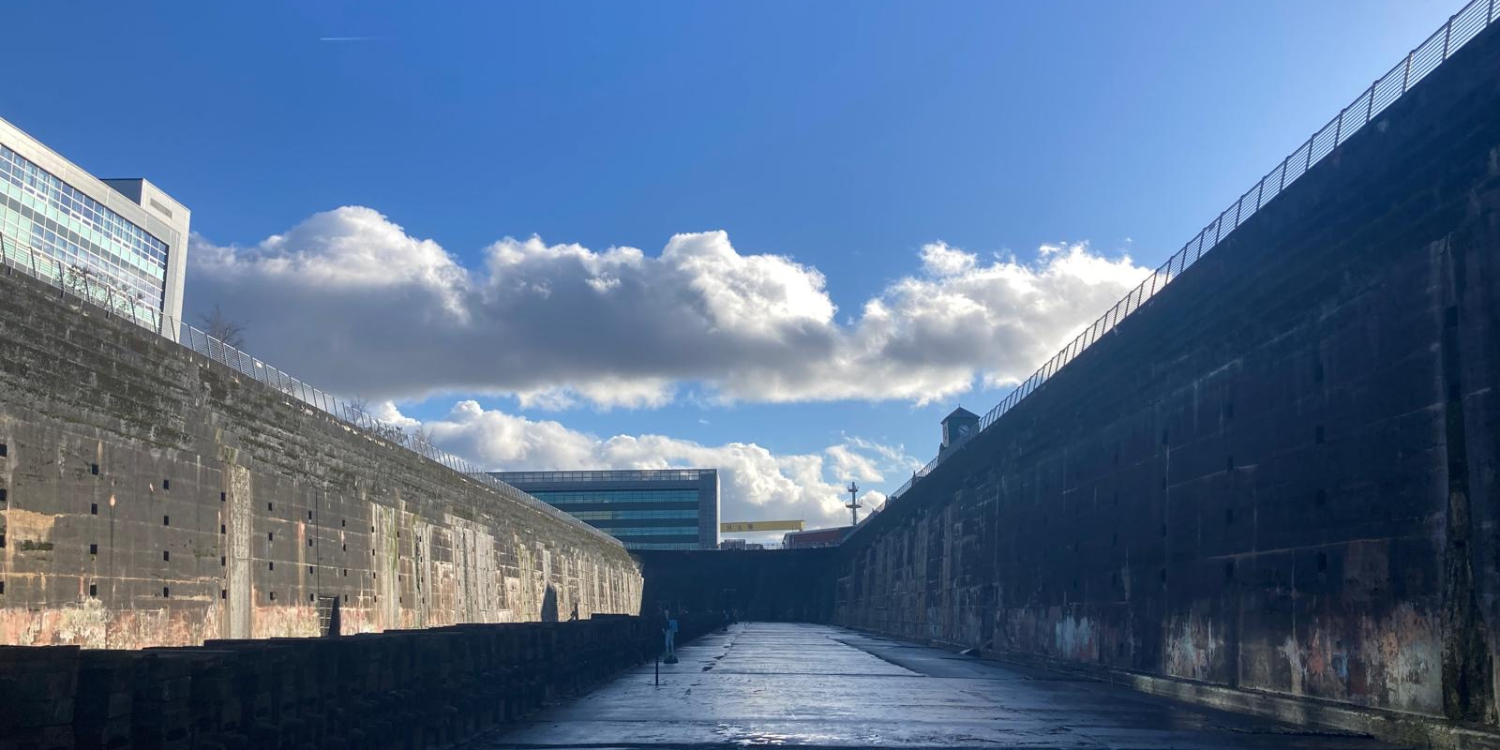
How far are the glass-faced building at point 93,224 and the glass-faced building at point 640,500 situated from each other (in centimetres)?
6547

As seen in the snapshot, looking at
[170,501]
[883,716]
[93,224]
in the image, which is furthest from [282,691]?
[93,224]

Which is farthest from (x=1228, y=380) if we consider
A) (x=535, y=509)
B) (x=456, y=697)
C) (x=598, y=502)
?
(x=598, y=502)

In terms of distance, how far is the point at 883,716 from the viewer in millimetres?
20391

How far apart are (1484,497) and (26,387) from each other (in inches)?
1088

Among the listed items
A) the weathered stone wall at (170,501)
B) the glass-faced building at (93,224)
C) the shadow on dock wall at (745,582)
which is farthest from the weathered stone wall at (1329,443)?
the shadow on dock wall at (745,582)

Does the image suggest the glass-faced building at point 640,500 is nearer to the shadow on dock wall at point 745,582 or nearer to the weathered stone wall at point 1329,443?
the shadow on dock wall at point 745,582

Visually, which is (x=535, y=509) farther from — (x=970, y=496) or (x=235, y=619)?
(x=235, y=619)

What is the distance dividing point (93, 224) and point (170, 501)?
8988 cm

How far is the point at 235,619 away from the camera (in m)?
31.4

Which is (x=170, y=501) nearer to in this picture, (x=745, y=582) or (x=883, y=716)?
(x=883, y=716)

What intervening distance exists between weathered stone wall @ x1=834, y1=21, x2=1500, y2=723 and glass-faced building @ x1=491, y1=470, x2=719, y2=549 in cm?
13735

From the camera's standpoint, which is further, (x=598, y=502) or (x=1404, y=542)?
(x=598, y=502)

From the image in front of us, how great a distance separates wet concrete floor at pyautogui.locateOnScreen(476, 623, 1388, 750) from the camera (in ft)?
55.6

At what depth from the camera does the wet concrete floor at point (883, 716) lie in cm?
1695
